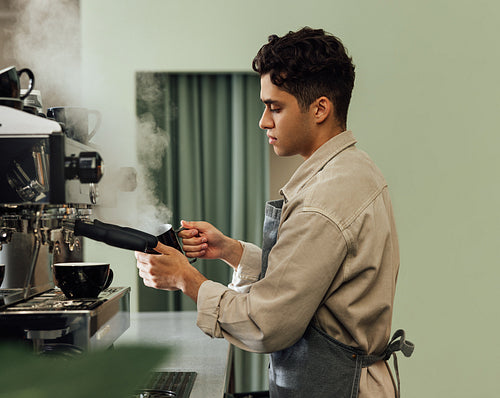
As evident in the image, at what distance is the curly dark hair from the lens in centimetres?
107

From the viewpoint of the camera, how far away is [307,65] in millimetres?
1070

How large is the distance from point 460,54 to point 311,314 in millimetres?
1984

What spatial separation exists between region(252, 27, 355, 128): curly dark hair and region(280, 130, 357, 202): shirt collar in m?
0.08

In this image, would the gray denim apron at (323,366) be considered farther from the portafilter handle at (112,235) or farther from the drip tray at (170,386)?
the portafilter handle at (112,235)

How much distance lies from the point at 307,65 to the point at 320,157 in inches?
7.2

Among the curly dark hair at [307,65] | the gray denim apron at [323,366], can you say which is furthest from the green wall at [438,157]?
the gray denim apron at [323,366]

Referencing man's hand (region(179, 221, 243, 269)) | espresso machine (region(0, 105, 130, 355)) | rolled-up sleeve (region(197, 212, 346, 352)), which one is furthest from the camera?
man's hand (region(179, 221, 243, 269))

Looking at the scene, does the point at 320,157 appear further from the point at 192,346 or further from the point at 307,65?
the point at 192,346

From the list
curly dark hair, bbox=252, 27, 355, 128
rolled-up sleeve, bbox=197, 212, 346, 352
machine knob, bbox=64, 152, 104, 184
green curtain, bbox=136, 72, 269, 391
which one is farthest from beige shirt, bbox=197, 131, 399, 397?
green curtain, bbox=136, 72, 269, 391

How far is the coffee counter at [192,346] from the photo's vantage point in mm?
1226

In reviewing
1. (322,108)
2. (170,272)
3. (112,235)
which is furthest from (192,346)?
(322,108)

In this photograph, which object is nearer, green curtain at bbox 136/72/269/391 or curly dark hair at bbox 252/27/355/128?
curly dark hair at bbox 252/27/355/128

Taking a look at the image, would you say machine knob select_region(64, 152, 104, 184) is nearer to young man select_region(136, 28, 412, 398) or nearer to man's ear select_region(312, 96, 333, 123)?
young man select_region(136, 28, 412, 398)

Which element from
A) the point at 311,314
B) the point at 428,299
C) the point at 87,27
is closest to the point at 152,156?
the point at 87,27
